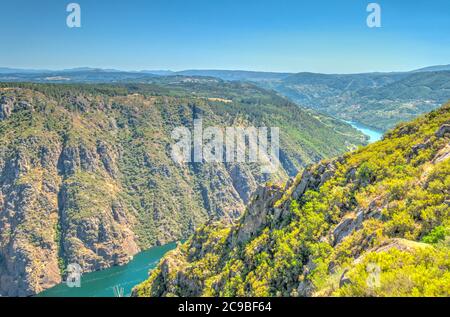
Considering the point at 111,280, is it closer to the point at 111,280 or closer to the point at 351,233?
the point at 111,280

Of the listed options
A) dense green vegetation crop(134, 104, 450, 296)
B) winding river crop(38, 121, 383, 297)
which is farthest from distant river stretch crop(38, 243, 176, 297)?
dense green vegetation crop(134, 104, 450, 296)

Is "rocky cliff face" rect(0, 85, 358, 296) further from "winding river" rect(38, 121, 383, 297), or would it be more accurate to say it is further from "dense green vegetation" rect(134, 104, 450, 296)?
"dense green vegetation" rect(134, 104, 450, 296)

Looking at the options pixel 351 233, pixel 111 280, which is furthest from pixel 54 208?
pixel 351 233

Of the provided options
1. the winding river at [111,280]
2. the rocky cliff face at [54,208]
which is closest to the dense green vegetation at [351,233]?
the winding river at [111,280]

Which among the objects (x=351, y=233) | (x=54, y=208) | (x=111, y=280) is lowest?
(x=111, y=280)

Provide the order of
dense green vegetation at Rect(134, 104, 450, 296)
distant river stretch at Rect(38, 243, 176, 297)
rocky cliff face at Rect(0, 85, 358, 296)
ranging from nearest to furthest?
1. dense green vegetation at Rect(134, 104, 450, 296)
2. distant river stretch at Rect(38, 243, 176, 297)
3. rocky cliff face at Rect(0, 85, 358, 296)

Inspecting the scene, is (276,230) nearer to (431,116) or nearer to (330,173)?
(330,173)

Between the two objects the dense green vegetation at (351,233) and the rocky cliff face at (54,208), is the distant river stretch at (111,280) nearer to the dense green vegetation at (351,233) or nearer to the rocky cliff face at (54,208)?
the rocky cliff face at (54,208)
